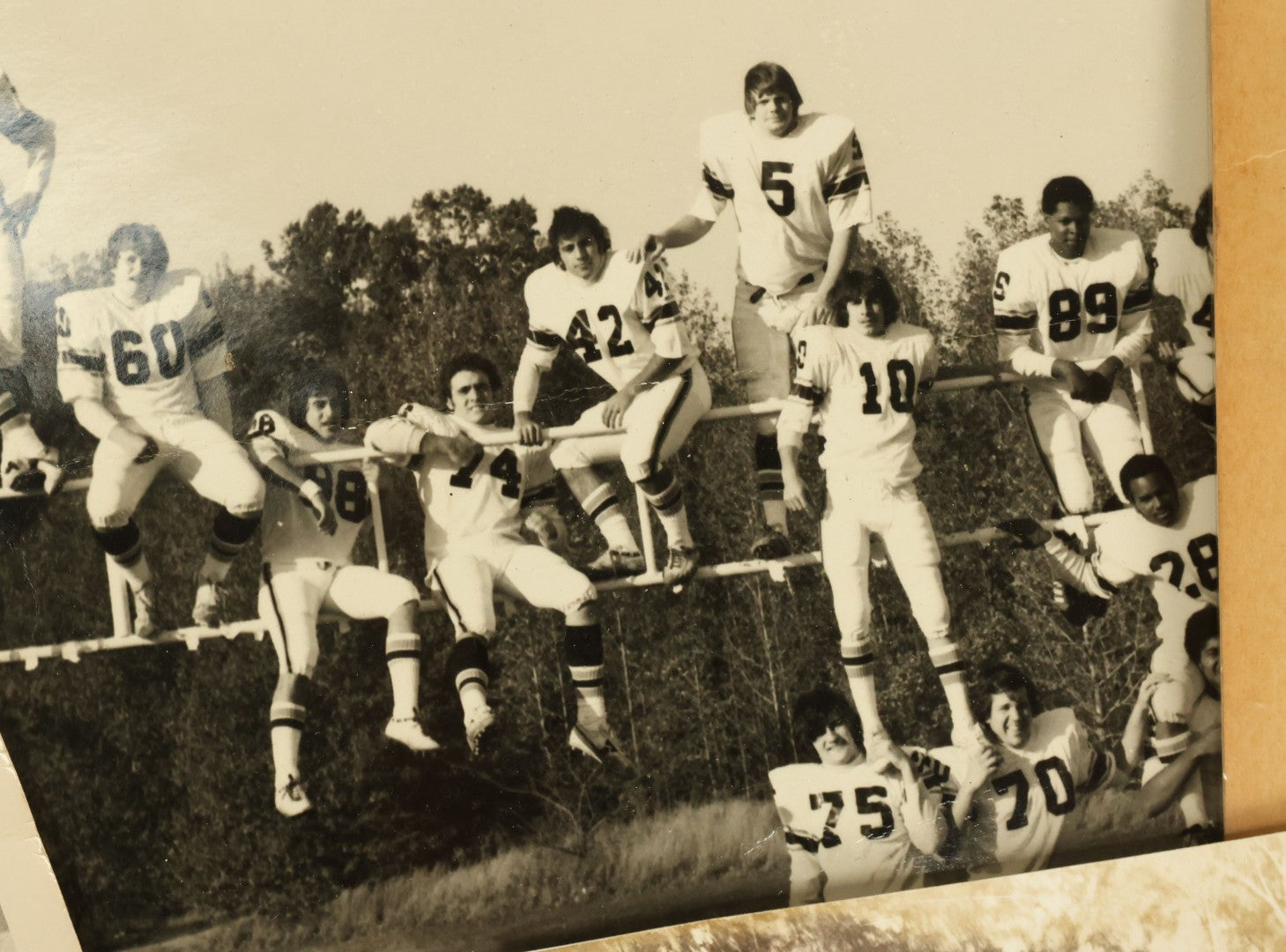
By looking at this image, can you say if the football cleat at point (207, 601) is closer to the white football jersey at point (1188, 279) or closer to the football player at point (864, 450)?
the football player at point (864, 450)

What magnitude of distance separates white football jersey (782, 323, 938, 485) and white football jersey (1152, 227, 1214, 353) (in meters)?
0.33

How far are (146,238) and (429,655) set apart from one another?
0.64 m

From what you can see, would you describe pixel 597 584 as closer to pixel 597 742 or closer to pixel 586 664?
pixel 586 664

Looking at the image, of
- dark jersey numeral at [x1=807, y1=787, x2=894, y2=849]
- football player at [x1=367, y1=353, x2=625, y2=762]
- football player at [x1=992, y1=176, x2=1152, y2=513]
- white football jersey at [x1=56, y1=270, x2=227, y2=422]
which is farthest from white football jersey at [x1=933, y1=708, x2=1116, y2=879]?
white football jersey at [x1=56, y1=270, x2=227, y2=422]

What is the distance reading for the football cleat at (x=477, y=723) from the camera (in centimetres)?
148

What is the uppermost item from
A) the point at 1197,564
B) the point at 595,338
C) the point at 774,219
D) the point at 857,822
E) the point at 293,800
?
the point at 774,219

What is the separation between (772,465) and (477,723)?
0.53 metres

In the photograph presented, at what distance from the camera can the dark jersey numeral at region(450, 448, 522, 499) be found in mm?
1454

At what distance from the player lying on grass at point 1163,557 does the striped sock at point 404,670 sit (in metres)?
0.84

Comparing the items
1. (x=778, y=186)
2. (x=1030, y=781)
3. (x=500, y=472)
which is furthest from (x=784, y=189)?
(x=1030, y=781)

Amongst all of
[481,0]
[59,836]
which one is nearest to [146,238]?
[481,0]

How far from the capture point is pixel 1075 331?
1514 mm

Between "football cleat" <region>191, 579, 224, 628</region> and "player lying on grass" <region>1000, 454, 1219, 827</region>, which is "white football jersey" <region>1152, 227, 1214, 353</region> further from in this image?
"football cleat" <region>191, 579, 224, 628</region>

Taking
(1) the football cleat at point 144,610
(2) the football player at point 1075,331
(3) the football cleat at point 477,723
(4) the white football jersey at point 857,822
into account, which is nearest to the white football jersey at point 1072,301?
(2) the football player at point 1075,331
